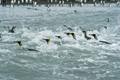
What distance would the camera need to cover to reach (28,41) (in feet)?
55.4

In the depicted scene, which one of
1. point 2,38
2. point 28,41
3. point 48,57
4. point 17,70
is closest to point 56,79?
point 17,70

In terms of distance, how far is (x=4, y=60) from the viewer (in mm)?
12109

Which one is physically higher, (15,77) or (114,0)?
(114,0)

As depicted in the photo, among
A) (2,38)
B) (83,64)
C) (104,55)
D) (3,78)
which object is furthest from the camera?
(2,38)

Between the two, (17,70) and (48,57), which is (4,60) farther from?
(48,57)

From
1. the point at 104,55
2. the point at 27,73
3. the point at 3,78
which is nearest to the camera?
the point at 3,78

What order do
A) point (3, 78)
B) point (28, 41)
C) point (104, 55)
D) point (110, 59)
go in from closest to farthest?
point (3, 78)
point (110, 59)
point (104, 55)
point (28, 41)

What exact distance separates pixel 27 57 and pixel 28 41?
427 cm

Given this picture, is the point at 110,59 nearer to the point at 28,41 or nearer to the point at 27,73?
the point at 27,73

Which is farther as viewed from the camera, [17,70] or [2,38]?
[2,38]

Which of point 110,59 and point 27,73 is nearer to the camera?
point 27,73

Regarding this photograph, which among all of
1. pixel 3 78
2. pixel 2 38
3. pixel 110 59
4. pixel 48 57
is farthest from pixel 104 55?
pixel 2 38

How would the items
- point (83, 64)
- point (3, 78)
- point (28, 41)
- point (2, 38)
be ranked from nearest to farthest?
point (3, 78)
point (83, 64)
point (28, 41)
point (2, 38)

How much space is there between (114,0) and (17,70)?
305 ft
